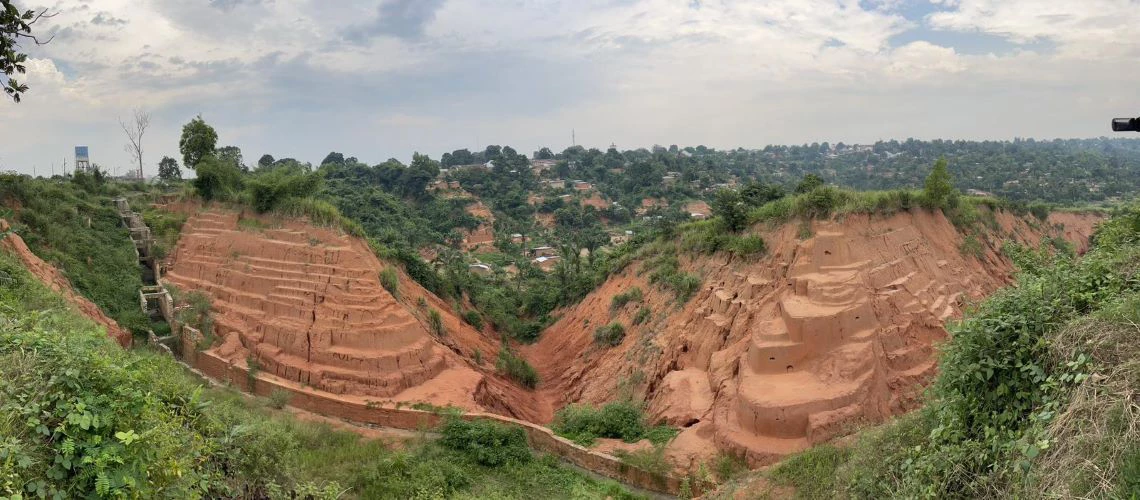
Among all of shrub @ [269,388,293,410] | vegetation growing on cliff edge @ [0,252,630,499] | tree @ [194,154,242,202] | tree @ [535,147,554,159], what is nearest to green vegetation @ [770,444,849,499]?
vegetation growing on cliff edge @ [0,252,630,499]

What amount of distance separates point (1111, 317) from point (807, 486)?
5.29 m

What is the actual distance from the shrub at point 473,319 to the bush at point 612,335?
18.2ft

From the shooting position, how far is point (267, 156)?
65625 mm

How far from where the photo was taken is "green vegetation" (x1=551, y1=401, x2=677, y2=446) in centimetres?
1355

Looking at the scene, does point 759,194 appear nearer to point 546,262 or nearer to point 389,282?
point 389,282

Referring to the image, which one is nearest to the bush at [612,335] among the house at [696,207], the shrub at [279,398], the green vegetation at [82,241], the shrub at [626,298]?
the shrub at [626,298]

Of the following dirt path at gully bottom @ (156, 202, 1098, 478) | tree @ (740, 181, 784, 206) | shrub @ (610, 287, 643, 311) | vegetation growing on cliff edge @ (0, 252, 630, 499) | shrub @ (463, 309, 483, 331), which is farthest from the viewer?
shrub @ (463, 309, 483, 331)

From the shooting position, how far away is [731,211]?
17812 millimetres

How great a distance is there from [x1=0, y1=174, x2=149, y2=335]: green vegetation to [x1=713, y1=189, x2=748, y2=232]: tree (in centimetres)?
1525

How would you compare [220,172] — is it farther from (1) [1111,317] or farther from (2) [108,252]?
(1) [1111,317]

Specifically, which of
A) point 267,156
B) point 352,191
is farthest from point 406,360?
point 267,156

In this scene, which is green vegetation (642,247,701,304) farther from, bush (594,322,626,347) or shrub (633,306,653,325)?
bush (594,322,626,347)

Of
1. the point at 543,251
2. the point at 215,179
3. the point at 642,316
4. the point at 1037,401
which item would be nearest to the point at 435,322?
the point at 642,316

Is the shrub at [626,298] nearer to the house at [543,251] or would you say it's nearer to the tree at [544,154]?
the house at [543,251]
